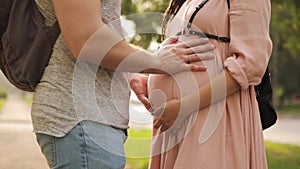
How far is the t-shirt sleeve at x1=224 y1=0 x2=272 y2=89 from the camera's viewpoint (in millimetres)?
2395

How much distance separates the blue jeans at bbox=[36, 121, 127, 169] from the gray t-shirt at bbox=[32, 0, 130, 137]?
3cm

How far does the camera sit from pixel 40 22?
6.38 feet

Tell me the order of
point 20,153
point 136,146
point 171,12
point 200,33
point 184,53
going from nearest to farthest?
1. point 184,53
2. point 200,33
3. point 136,146
4. point 171,12
5. point 20,153

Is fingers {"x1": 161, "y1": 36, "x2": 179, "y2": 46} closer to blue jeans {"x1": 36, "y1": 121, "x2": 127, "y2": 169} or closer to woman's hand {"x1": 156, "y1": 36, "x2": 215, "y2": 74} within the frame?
woman's hand {"x1": 156, "y1": 36, "x2": 215, "y2": 74}

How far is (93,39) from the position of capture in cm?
188

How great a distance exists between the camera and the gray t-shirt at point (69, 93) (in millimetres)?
1926

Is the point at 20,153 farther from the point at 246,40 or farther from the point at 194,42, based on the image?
the point at 246,40

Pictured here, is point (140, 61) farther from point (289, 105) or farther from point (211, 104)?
point (289, 105)

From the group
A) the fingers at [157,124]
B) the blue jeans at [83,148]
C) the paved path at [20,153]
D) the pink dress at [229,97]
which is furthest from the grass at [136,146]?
the paved path at [20,153]

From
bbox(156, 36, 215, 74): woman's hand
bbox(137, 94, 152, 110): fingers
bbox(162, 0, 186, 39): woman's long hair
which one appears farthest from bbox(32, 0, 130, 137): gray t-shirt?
bbox(162, 0, 186, 39): woman's long hair

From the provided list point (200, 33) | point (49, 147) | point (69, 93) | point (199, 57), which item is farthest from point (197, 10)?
point (49, 147)

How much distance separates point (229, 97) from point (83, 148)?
2.71ft

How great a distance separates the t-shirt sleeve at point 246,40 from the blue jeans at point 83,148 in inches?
27.8

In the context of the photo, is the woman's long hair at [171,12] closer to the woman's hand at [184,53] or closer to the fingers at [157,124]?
the woman's hand at [184,53]
